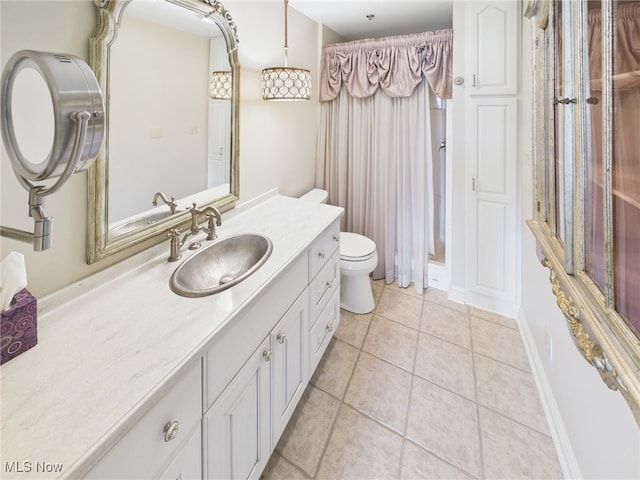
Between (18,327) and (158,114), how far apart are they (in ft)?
2.96

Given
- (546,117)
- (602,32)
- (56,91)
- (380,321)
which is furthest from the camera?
(380,321)

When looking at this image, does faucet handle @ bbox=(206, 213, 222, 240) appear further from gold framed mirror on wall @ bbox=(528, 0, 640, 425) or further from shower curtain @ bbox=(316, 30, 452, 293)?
shower curtain @ bbox=(316, 30, 452, 293)

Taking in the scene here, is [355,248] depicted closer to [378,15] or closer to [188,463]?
[188,463]

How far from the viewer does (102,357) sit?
2.50 feet

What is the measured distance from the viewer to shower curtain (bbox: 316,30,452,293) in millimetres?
2482

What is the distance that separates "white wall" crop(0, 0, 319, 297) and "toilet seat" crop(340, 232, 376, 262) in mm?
603

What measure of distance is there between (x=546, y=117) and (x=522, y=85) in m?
1.05

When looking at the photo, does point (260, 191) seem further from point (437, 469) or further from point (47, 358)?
point (437, 469)

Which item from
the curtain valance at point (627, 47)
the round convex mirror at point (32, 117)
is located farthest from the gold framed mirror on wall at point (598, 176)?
the round convex mirror at point (32, 117)

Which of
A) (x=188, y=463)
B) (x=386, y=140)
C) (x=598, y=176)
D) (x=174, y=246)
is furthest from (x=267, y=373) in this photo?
(x=386, y=140)

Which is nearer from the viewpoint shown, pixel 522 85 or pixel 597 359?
pixel 597 359

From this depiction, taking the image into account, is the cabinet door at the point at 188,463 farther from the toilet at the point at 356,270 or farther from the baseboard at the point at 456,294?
the baseboard at the point at 456,294

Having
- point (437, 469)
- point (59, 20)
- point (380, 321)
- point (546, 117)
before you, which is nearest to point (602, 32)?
point (546, 117)

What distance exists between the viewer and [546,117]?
4.33 ft
